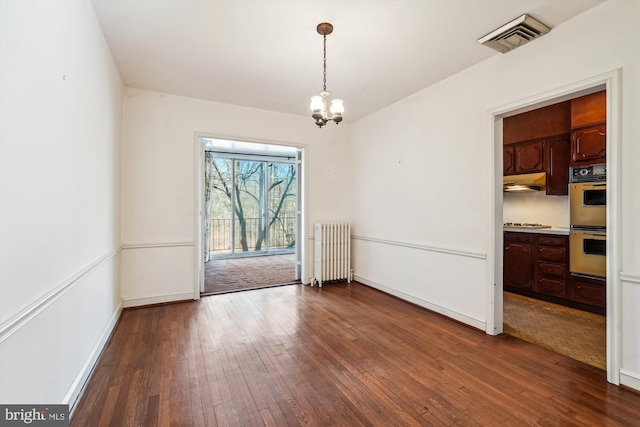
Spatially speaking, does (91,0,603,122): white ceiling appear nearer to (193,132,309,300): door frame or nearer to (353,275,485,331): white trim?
(193,132,309,300): door frame

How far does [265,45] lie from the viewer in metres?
2.68

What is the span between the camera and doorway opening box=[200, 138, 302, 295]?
23.1ft

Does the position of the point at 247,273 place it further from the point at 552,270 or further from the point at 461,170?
the point at 552,270

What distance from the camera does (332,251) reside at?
15.7 feet

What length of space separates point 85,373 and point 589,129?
5531mm

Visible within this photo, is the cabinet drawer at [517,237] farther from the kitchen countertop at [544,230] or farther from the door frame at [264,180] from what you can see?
the door frame at [264,180]

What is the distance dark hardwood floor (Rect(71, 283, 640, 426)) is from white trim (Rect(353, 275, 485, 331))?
17 cm

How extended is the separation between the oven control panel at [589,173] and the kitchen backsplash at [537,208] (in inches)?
30.0

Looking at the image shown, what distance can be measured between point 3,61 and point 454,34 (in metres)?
2.92

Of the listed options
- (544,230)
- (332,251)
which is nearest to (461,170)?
(544,230)

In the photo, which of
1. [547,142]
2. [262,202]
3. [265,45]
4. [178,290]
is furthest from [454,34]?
[262,202]

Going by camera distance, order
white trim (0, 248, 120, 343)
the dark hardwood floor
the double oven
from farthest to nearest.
Answer: the double oven
the dark hardwood floor
white trim (0, 248, 120, 343)

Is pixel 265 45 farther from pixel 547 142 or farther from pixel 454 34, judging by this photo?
pixel 547 142

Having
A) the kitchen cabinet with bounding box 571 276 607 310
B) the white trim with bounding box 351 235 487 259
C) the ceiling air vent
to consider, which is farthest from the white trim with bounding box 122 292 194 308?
the kitchen cabinet with bounding box 571 276 607 310
